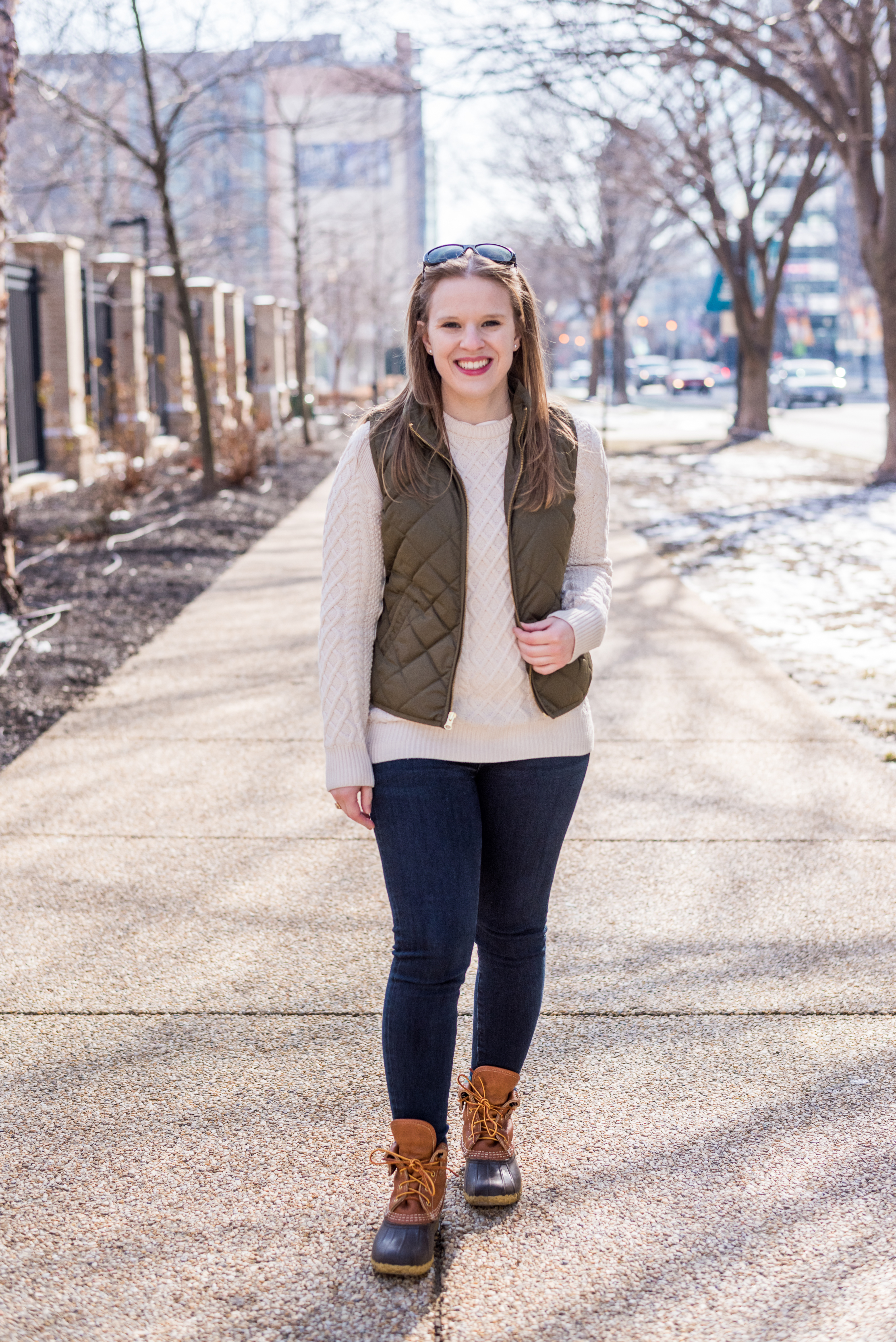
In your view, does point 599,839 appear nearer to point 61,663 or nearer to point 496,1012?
point 496,1012

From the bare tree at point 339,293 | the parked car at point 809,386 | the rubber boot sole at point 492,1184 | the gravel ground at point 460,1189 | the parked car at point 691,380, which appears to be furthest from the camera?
the parked car at point 691,380

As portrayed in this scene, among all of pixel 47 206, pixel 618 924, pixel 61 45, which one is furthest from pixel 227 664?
pixel 47 206

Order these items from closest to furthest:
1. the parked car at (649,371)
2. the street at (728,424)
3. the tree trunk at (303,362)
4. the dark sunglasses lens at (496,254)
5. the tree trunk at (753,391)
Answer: the dark sunglasses lens at (496,254), the tree trunk at (303,362), the tree trunk at (753,391), the street at (728,424), the parked car at (649,371)

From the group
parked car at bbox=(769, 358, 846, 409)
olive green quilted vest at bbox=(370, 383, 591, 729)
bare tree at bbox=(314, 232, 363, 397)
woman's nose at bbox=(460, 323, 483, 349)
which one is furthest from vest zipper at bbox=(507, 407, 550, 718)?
parked car at bbox=(769, 358, 846, 409)

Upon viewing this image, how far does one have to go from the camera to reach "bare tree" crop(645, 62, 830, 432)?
1001 inches

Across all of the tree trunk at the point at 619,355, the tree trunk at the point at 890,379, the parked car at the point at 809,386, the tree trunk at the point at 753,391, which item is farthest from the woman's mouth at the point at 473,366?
the tree trunk at the point at 619,355

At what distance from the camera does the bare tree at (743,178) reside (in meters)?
25.4

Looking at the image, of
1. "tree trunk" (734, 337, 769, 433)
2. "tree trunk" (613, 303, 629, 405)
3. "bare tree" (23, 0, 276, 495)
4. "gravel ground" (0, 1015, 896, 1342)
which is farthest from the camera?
"tree trunk" (613, 303, 629, 405)

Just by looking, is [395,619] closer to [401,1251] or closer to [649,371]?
[401,1251]

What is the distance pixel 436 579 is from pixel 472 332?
0.45 metres

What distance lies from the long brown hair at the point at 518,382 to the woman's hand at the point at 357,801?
542 millimetres

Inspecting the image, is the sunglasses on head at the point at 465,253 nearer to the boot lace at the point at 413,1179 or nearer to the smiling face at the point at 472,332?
the smiling face at the point at 472,332

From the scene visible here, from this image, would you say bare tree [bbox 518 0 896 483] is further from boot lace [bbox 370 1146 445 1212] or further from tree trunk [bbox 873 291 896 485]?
boot lace [bbox 370 1146 445 1212]

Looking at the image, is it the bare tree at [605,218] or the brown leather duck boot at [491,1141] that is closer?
the brown leather duck boot at [491,1141]
